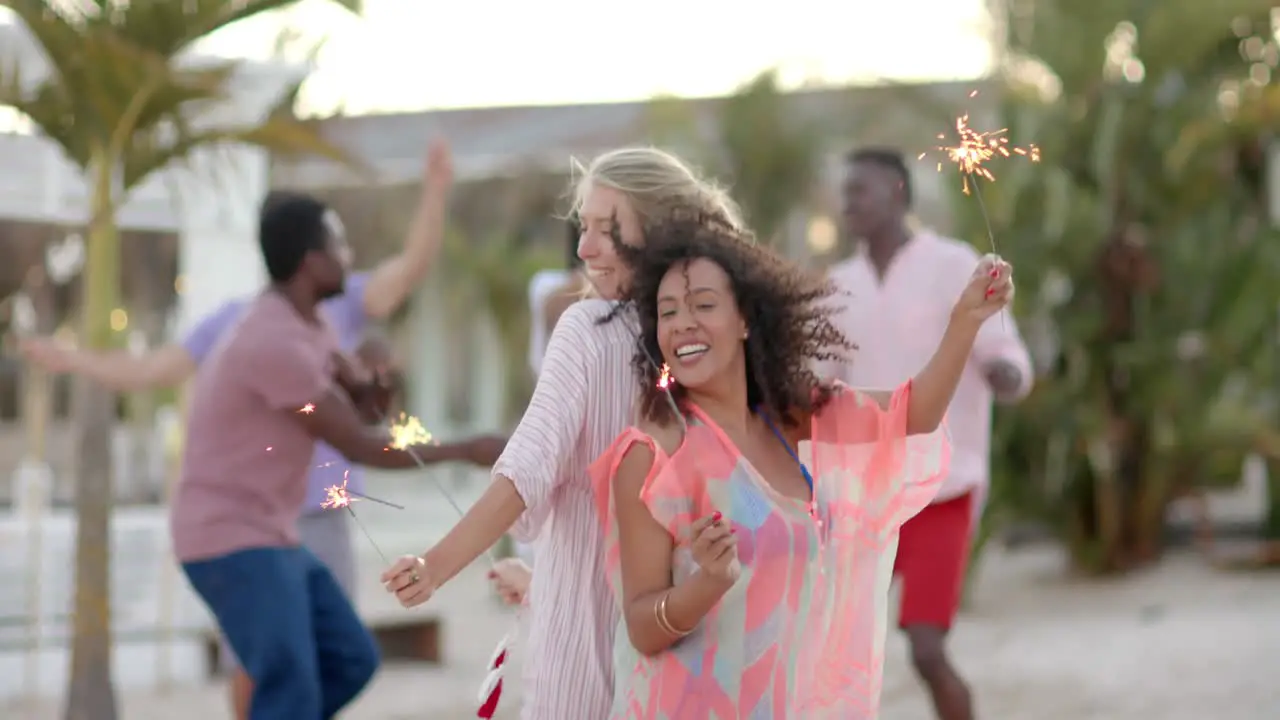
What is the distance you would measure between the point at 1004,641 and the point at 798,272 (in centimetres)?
585

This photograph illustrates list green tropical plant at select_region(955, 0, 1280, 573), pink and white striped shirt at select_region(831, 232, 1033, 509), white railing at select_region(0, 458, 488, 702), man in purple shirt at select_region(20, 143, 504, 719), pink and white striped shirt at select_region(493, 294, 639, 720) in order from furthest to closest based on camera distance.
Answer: green tropical plant at select_region(955, 0, 1280, 573) → white railing at select_region(0, 458, 488, 702) → man in purple shirt at select_region(20, 143, 504, 719) → pink and white striped shirt at select_region(831, 232, 1033, 509) → pink and white striped shirt at select_region(493, 294, 639, 720)

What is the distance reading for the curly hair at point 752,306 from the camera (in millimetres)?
2984

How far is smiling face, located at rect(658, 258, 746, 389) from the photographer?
2918 mm

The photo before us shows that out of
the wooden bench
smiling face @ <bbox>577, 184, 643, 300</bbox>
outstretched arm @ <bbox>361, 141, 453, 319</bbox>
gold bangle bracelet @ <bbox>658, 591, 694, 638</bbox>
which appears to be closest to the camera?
gold bangle bracelet @ <bbox>658, 591, 694, 638</bbox>

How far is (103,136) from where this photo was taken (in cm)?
579

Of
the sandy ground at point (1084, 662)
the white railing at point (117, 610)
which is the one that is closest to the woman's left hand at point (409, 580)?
the sandy ground at point (1084, 662)

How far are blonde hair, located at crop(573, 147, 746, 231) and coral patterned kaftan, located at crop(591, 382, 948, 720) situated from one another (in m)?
0.49

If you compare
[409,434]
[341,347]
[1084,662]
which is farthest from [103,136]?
[1084,662]

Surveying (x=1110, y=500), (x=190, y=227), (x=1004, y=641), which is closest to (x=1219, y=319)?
(x=1110, y=500)

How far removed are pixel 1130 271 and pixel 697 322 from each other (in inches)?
270

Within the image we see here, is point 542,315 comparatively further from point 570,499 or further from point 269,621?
point 570,499

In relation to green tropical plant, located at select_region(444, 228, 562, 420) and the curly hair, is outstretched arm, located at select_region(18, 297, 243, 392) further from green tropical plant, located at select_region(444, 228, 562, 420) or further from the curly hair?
green tropical plant, located at select_region(444, 228, 562, 420)

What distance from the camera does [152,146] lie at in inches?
233

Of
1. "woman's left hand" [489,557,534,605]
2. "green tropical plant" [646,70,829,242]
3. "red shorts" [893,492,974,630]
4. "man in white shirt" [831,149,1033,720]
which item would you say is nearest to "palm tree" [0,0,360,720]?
"man in white shirt" [831,149,1033,720]
